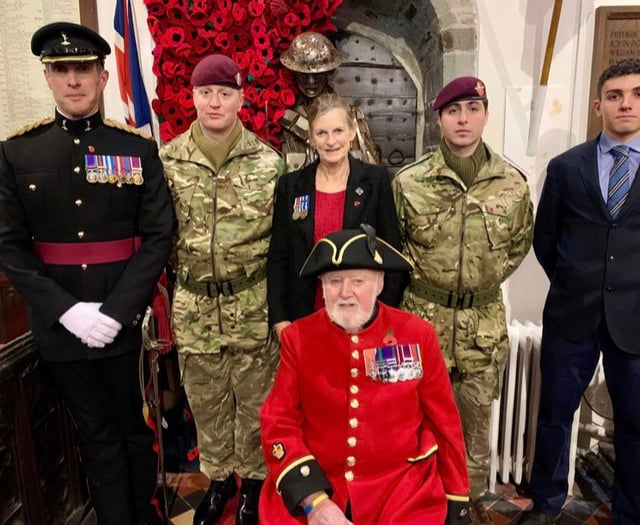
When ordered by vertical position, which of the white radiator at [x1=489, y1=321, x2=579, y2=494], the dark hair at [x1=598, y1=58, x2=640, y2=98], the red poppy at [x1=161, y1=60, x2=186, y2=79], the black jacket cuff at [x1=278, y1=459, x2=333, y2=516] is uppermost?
the red poppy at [x1=161, y1=60, x2=186, y2=79]

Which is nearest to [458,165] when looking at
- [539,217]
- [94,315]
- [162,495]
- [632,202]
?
[539,217]

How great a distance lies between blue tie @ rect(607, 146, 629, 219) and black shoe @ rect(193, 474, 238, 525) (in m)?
2.02

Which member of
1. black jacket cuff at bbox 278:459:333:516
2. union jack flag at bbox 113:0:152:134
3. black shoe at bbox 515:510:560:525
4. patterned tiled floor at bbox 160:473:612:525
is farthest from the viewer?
union jack flag at bbox 113:0:152:134

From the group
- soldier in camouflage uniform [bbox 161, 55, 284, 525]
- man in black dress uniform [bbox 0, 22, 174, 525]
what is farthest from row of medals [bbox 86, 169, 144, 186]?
soldier in camouflage uniform [bbox 161, 55, 284, 525]

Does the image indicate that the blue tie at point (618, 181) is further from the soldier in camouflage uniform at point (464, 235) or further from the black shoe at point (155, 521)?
the black shoe at point (155, 521)

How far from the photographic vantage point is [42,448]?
215 cm

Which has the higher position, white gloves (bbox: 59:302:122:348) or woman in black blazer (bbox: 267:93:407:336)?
woman in black blazer (bbox: 267:93:407:336)

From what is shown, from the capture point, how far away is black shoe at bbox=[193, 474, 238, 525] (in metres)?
2.46

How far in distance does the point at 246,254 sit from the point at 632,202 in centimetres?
147

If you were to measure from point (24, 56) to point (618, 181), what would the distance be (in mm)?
3084

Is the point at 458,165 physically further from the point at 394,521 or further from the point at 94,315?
the point at 94,315

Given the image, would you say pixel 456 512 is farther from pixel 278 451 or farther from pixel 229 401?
pixel 229 401

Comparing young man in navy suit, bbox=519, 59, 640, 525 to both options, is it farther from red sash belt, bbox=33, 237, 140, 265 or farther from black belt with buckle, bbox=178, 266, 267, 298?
red sash belt, bbox=33, 237, 140, 265

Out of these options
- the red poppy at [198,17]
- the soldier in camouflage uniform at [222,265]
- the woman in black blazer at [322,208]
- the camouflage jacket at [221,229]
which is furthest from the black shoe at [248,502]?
the red poppy at [198,17]
